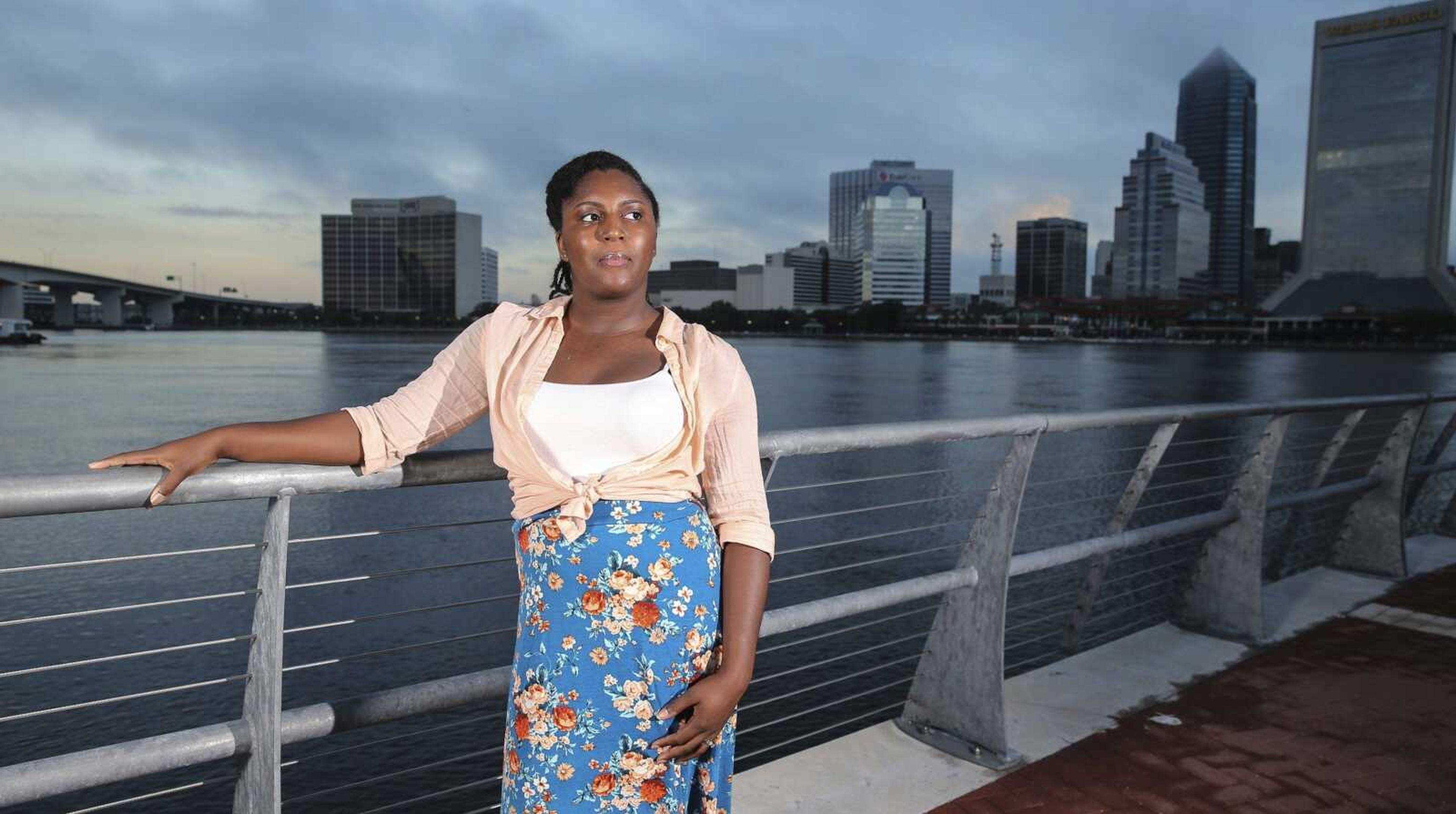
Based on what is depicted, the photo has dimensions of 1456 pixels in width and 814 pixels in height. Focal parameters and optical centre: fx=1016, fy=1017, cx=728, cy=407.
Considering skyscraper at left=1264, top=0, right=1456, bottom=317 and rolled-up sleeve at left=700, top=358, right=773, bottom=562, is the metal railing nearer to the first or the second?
rolled-up sleeve at left=700, top=358, right=773, bottom=562

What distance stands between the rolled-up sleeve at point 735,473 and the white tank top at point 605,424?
0.09m

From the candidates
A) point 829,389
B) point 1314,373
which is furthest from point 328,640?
point 1314,373

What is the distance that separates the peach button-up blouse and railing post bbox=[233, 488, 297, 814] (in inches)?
7.6

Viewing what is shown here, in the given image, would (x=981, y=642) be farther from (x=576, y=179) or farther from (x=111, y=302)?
(x=111, y=302)

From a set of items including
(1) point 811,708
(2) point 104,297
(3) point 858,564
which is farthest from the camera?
(2) point 104,297

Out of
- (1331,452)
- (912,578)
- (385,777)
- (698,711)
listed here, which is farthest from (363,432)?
(1331,452)

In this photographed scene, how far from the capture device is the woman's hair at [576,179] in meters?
1.97

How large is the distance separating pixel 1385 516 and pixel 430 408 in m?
5.71

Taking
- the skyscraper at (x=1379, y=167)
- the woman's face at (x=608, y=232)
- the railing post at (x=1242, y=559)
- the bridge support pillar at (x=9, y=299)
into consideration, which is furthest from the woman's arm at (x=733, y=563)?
the skyscraper at (x=1379, y=167)

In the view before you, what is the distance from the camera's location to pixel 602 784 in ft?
5.74

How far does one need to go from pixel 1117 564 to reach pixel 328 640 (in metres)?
7.19

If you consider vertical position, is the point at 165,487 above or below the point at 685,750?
above

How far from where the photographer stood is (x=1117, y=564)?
390 inches

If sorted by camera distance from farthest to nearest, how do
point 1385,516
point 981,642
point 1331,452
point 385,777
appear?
point 1385,516
point 1331,452
point 981,642
point 385,777
